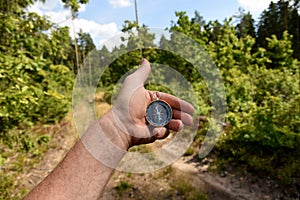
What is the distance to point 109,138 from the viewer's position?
1.41 m

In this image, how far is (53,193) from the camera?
116 cm

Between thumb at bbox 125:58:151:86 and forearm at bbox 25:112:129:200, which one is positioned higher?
thumb at bbox 125:58:151:86

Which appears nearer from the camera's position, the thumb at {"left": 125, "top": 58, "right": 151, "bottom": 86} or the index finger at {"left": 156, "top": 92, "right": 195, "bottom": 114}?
the thumb at {"left": 125, "top": 58, "right": 151, "bottom": 86}

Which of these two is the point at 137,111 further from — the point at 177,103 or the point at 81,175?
the point at 81,175

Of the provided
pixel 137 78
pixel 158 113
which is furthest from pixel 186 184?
pixel 137 78

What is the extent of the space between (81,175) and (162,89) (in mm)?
1576

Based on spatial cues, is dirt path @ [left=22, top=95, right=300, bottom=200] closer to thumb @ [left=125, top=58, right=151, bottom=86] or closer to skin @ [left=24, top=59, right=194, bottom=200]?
skin @ [left=24, top=59, right=194, bottom=200]

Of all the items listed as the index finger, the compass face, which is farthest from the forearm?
the index finger

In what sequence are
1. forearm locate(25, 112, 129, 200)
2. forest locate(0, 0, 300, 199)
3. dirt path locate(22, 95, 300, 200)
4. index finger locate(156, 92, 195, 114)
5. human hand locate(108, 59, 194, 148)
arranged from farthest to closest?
1. dirt path locate(22, 95, 300, 200)
2. forest locate(0, 0, 300, 199)
3. index finger locate(156, 92, 195, 114)
4. human hand locate(108, 59, 194, 148)
5. forearm locate(25, 112, 129, 200)

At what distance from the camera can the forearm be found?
1173mm

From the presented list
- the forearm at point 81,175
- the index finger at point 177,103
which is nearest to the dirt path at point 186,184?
the index finger at point 177,103

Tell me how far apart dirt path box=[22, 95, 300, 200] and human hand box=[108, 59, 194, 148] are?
3542 mm

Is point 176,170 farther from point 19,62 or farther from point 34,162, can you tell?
point 19,62

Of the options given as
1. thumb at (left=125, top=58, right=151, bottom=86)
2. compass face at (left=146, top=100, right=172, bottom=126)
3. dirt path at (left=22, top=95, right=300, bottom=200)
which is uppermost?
thumb at (left=125, top=58, right=151, bottom=86)
